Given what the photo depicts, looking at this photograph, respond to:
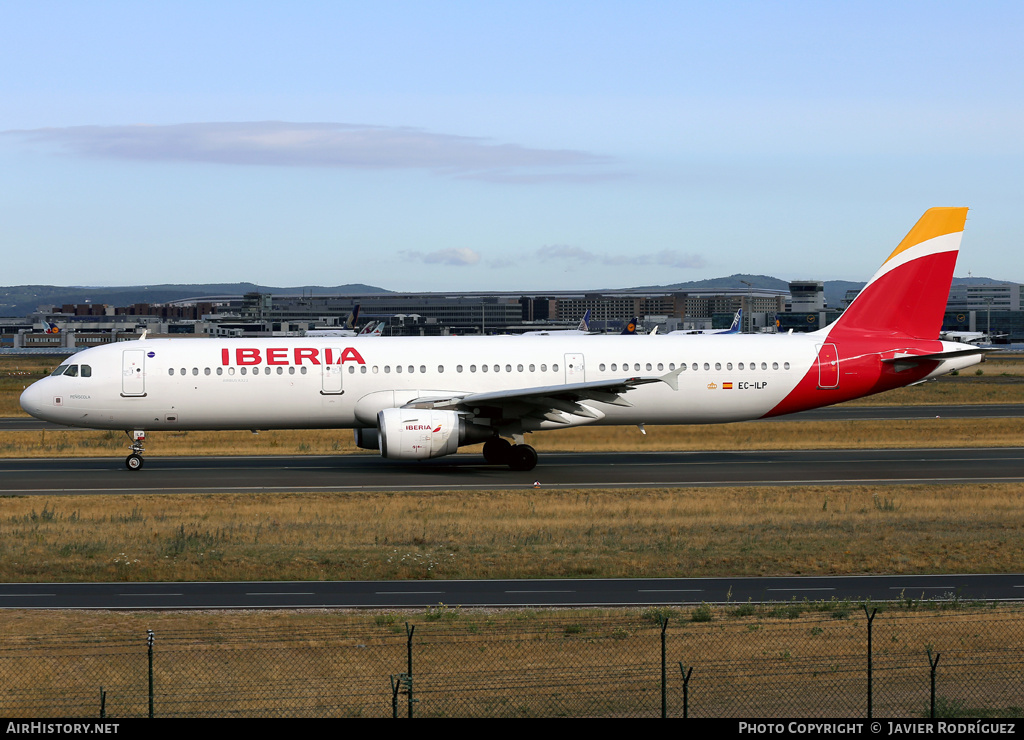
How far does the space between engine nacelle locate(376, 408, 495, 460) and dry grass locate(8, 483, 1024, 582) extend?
2.67 metres

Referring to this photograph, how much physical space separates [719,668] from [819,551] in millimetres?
9314

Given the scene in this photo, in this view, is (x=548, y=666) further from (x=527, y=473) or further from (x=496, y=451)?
(x=496, y=451)

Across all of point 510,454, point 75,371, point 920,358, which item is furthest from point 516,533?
point 75,371

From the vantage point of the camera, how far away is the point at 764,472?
117 feet

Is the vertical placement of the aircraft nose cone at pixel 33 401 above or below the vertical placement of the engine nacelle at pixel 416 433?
above

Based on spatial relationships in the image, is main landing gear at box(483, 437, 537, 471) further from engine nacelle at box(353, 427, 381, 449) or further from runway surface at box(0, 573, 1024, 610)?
runway surface at box(0, 573, 1024, 610)

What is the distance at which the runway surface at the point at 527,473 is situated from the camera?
33.1m

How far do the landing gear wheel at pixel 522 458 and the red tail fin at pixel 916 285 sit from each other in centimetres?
1170

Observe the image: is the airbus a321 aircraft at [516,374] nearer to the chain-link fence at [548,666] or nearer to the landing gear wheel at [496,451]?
the landing gear wheel at [496,451]

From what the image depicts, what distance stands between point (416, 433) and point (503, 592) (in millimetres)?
13692

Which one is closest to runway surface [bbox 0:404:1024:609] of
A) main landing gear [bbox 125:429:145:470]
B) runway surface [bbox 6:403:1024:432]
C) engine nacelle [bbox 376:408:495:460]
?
main landing gear [bbox 125:429:145:470]

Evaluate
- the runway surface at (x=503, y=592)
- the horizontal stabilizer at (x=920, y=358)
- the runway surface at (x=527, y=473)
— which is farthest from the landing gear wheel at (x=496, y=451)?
the runway surface at (x=503, y=592)
